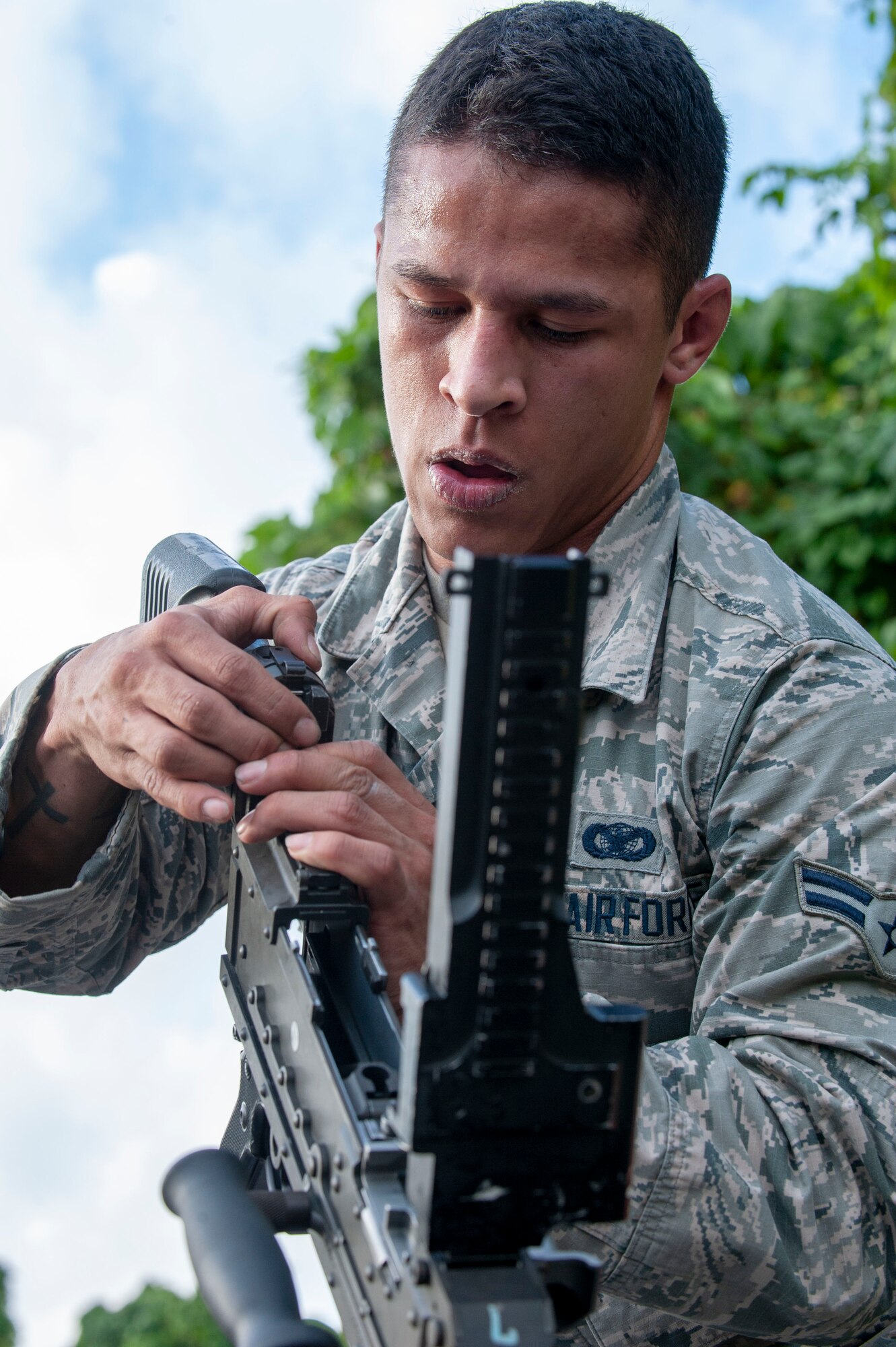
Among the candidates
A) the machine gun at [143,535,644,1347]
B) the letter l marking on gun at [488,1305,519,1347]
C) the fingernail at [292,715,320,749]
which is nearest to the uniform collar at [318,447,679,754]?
the fingernail at [292,715,320,749]

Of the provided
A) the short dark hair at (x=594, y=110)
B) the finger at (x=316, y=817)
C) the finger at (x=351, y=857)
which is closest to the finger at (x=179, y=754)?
the finger at (x=316, y=817)

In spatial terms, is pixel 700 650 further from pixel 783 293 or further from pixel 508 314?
pixel 783 293

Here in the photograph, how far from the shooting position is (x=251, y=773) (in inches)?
67.5

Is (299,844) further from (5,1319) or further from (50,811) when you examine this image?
(5,1319)

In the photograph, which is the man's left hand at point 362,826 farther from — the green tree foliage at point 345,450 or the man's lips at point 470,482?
the green tree foliage at point 345,450

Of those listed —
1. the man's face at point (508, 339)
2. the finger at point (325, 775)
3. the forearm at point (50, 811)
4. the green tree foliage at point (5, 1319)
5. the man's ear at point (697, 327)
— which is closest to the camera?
the finger at point (325, 775)

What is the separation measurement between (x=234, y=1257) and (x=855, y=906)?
993mm

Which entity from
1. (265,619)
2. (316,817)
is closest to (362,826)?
(316,817)

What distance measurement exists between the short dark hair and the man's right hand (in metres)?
0.80

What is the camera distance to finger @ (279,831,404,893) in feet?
5.12

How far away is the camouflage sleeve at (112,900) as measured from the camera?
2.19 meters

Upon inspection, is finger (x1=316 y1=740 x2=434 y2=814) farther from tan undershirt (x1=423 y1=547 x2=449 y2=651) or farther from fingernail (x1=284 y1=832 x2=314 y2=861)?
tan undershirt (x1=423 y1=547 x2=449 y2=651)

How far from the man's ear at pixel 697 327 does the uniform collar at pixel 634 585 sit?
0.58ft

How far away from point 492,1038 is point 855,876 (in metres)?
0.87
